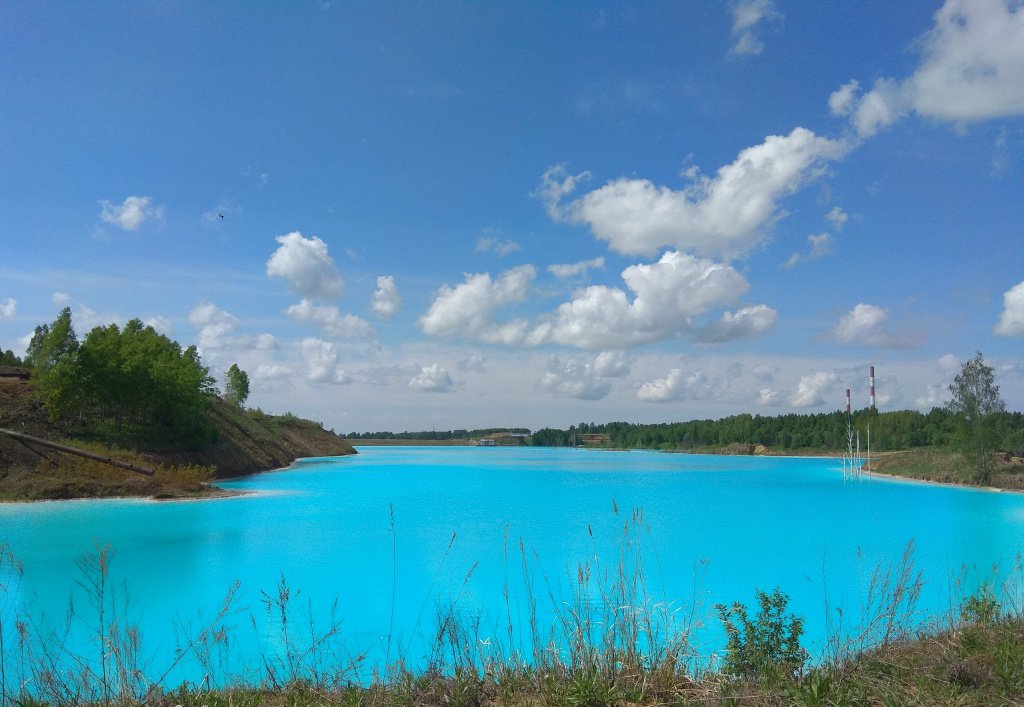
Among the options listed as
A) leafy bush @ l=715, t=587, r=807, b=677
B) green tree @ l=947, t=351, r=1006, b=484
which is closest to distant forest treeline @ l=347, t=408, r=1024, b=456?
green tree @ l=947, t=351, r=1006, b=484

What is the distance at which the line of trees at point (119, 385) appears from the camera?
34.4 metres

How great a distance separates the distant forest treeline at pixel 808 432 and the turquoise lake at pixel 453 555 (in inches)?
1326

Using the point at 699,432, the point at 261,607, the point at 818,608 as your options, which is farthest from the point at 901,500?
the point at 699,432

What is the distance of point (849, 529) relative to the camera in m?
Result: 23.8

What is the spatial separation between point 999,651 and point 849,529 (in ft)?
67.7

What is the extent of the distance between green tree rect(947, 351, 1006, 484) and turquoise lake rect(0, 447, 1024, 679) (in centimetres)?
1266

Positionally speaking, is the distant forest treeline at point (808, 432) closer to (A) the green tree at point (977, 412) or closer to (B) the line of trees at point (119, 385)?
(A) the green tree at point (977, 412)

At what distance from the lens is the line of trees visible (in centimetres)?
3438

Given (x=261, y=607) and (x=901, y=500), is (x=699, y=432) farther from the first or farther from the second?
(x=261, y=607)

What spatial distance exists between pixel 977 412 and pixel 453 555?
45426 millimetres

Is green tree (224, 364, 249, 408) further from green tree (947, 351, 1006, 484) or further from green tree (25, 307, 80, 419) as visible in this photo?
green tree (947, 351, 1006, 484)

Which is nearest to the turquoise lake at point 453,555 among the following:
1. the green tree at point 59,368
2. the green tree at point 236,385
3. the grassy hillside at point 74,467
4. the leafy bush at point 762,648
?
the leafy bush at point 762,648

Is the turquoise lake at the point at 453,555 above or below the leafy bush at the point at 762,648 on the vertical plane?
below

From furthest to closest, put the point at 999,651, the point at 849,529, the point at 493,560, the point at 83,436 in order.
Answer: the point at 83,436 < the point at 849,529 < the point at 493,560 < the point at 999,651
